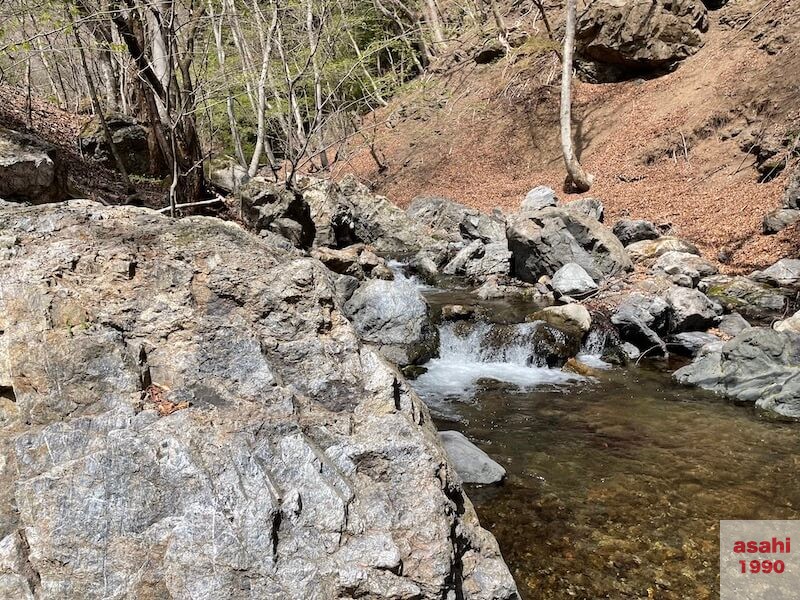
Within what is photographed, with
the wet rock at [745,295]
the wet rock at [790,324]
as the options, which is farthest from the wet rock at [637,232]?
the wet rock at [790,324]

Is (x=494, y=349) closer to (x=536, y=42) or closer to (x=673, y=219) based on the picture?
(x=673, y=219)

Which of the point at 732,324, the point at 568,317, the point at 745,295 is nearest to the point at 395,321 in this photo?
the point at 568,317

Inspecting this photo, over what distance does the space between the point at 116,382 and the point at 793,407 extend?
21.9 ft

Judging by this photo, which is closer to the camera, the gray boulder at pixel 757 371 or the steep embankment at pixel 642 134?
the gray boulder at pixel 757 371

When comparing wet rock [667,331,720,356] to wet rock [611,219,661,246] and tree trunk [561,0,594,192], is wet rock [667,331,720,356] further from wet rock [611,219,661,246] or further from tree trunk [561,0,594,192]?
tree trunk [561,0,594,192]

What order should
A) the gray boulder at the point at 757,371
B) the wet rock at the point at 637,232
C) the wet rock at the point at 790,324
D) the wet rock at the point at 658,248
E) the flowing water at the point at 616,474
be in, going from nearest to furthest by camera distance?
the flowing water at the point at 616,474, the gray boulder at the point at 757,371, the wet rock at the point at 790,324, the wet rock at the point at 658,248, the wet rock at the point at 637,232

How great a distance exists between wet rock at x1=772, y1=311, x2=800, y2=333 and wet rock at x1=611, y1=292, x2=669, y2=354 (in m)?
1.44

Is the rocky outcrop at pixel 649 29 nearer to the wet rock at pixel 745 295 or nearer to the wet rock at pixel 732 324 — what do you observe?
the wet rock at pixel 745 295

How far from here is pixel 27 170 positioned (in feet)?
24.7

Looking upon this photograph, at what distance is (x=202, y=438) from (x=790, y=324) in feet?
26.6

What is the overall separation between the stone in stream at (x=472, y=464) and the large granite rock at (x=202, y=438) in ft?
6.47

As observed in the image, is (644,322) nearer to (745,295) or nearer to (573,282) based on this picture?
(573,282)

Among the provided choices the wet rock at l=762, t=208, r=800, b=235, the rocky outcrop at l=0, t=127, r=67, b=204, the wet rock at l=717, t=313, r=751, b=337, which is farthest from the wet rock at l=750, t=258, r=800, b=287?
the rocky outcrop at l=0, t=127, r=67, b=204

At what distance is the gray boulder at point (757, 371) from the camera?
6.12m
